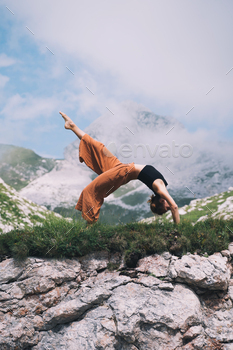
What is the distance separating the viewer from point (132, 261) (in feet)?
17.0

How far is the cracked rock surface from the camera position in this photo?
13.5 ft

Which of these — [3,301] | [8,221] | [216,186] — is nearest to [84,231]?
[3,301]

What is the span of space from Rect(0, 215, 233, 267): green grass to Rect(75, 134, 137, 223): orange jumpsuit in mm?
453

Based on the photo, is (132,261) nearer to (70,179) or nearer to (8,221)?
(8,221)

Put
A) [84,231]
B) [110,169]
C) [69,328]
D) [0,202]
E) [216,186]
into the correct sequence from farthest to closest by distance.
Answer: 1. [216,186]
2. [0,202]
3. [110,169]
4. [84,231]
5. [69,328]

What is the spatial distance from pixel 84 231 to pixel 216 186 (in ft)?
85.4

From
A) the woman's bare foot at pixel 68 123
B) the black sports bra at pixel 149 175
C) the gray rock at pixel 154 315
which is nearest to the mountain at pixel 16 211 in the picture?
the woman's bare foot at pixel 68 123

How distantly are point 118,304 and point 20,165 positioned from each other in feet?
153

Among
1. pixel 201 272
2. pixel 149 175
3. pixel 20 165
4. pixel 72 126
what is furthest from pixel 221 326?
pixel 20 165

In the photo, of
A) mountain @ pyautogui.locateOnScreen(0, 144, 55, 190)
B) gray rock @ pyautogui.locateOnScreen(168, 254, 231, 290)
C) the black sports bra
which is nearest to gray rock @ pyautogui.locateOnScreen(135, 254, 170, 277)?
gray rock @ pyautogui.locateOnScreen(168, 254, 231, 290)

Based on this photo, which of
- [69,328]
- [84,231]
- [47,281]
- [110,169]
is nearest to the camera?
[69,328]

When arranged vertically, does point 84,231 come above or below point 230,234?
above

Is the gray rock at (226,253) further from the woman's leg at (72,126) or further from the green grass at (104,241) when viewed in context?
the woman's leg at (72,126)

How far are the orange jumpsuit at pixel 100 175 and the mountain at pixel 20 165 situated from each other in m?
36.0
